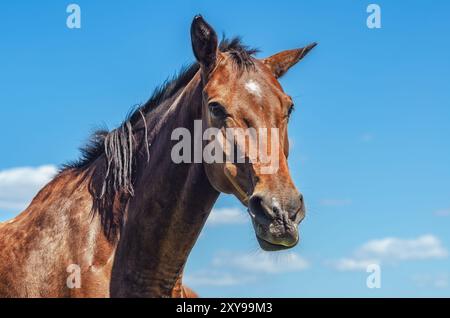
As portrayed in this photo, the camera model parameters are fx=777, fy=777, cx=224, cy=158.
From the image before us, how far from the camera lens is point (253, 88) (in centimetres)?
765

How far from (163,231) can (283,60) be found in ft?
8.08

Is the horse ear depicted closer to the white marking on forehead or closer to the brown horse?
the brown horse

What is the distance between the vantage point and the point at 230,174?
24.7ft

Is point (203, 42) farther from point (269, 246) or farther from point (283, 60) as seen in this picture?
point (269, 246)

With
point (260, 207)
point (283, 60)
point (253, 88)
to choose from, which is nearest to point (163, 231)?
point (260, 207)

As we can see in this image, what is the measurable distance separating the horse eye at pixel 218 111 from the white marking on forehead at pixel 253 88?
1.06 ft

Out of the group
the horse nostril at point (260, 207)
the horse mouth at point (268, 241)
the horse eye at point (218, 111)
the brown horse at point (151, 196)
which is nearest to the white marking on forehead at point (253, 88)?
the brown horse at point (151, 196)

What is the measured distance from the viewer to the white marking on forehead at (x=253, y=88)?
7615mm

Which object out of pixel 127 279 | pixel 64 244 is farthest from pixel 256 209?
pixel 64 244

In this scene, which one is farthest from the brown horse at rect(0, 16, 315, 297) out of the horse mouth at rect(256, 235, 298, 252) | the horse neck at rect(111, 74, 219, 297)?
the horse mouth at rect(256, 235, 298, 252)

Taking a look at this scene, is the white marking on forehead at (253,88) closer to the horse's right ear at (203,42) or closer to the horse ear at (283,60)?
the horse's right ear at (203,42)

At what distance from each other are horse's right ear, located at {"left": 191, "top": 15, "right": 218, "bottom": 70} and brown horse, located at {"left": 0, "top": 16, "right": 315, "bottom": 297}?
0.4 inches

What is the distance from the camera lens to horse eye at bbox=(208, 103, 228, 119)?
24.9ft
